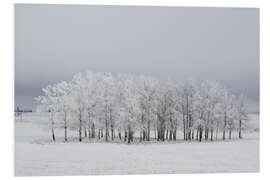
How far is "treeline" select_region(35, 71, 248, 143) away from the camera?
6.34m

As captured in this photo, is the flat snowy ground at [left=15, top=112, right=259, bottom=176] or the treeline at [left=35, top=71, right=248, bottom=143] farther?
the treeline at [left=35, top=71, right=248, bottom=143]

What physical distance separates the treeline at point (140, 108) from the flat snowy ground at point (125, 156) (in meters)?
0.15

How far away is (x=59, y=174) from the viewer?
20.0 feet

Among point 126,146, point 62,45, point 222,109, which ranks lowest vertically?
point 126,146

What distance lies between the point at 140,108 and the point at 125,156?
750 millimetres

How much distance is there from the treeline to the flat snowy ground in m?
0.15

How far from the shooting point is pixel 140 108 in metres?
6.46

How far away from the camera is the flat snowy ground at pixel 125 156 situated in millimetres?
6105

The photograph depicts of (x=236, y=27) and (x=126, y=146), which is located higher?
(x=236, y=27)
